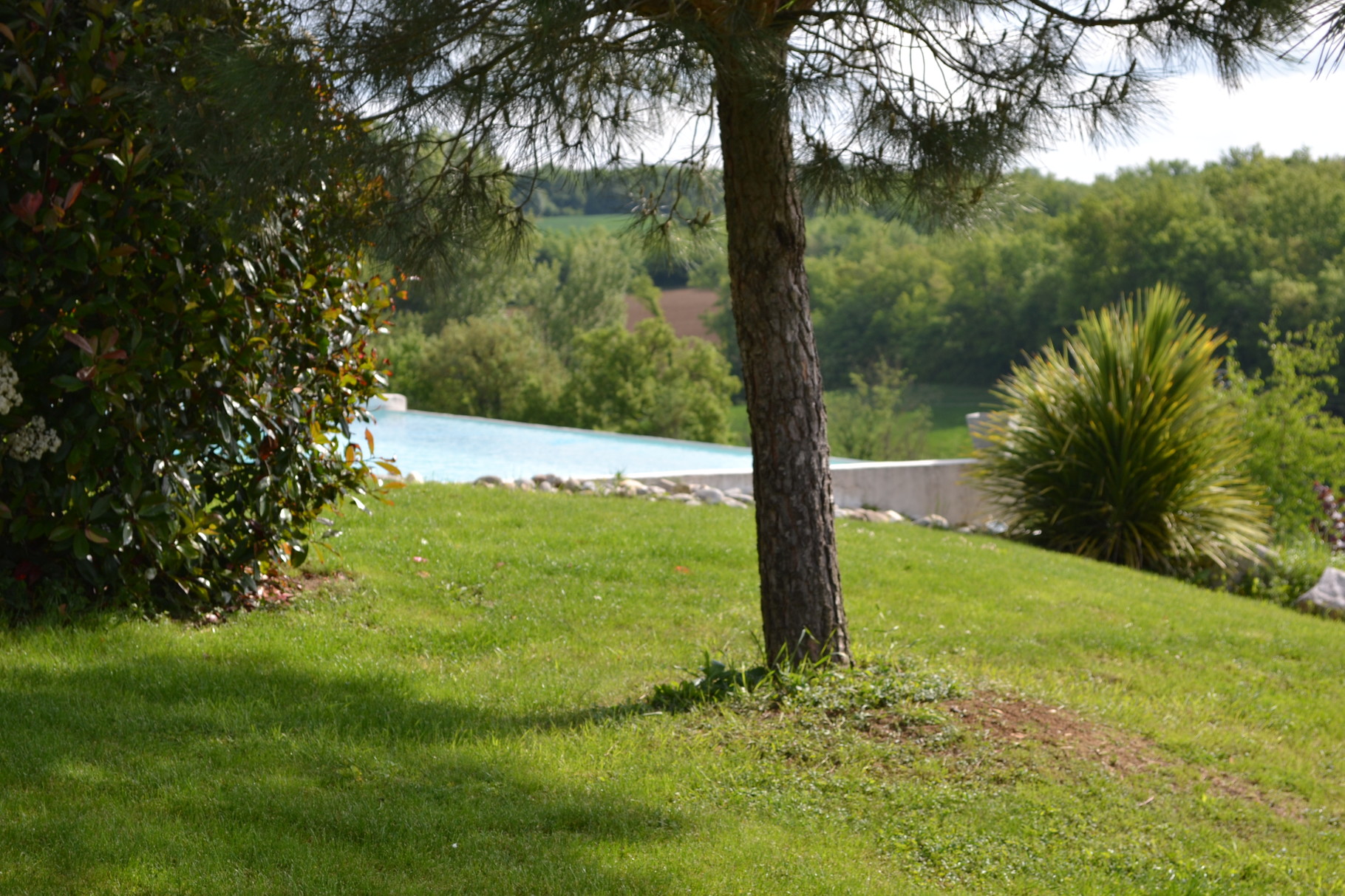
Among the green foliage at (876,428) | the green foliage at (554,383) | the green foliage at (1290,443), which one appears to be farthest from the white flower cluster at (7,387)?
the green foliage at (876,428)

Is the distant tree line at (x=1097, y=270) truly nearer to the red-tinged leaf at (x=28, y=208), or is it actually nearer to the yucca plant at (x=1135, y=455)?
the yucca plant at (x=1135, y=455)

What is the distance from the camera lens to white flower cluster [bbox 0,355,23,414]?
3.33 metres

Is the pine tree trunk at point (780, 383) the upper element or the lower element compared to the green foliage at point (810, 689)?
upper

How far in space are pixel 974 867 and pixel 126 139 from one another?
337 cm

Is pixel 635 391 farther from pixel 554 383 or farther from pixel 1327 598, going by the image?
pixel 1327 598

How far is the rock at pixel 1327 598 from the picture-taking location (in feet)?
24.0

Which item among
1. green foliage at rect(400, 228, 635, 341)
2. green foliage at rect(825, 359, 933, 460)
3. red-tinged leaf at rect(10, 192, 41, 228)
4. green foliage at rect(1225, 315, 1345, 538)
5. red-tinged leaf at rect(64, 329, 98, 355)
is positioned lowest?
green foliage at rect(825, 359, 933, 460)

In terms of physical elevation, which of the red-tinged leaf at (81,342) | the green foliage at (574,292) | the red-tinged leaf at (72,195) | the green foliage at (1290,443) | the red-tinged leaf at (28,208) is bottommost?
the green foliage at (1290,443)

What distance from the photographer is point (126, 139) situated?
3516mm

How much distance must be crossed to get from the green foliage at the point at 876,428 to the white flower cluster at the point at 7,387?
2693 centimetres

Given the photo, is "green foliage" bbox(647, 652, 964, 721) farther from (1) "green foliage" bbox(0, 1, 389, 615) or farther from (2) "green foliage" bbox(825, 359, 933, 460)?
(2) "green foliage" bbox(825, 359, 933, 460)

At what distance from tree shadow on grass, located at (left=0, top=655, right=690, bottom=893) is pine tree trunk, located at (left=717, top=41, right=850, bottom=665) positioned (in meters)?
0.83

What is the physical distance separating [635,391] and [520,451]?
11.4 metres

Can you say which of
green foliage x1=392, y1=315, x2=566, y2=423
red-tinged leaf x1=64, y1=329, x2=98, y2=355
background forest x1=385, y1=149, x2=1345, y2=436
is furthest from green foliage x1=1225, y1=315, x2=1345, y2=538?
green foliage x1=392, y1=315, x2=566, y2=423
